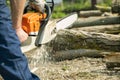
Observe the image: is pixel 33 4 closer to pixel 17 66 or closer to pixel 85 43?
pixel 85 43

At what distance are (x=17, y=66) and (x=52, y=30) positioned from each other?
2.69 meters

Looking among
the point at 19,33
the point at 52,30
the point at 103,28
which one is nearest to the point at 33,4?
the point at 52,30

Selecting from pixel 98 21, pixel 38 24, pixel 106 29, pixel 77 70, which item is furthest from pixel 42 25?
pixel 98 21

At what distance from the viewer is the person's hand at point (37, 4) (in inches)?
175

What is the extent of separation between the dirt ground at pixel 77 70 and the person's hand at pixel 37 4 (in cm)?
82

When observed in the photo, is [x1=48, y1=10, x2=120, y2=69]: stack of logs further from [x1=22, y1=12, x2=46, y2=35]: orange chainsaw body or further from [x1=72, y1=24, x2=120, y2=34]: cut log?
[x1=72, y1=24, x2=120, y2=34]: cut log

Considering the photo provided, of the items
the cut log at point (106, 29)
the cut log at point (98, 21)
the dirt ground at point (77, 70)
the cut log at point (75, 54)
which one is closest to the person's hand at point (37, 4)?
the dirt ground at point (77, 70)

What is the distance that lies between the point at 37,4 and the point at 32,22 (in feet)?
1.10

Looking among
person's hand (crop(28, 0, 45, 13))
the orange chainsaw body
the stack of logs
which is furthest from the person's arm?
the stack of logs

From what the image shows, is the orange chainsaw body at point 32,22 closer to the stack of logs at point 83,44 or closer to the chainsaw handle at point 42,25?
the chainsaw handle at point 42,25

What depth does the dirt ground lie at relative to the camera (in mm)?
4543

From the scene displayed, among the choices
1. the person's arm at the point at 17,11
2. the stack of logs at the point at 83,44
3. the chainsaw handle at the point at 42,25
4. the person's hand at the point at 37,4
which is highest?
the person's arm at the point at 17,11

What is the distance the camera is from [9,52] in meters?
2.49

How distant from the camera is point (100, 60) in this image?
5.29 meters
